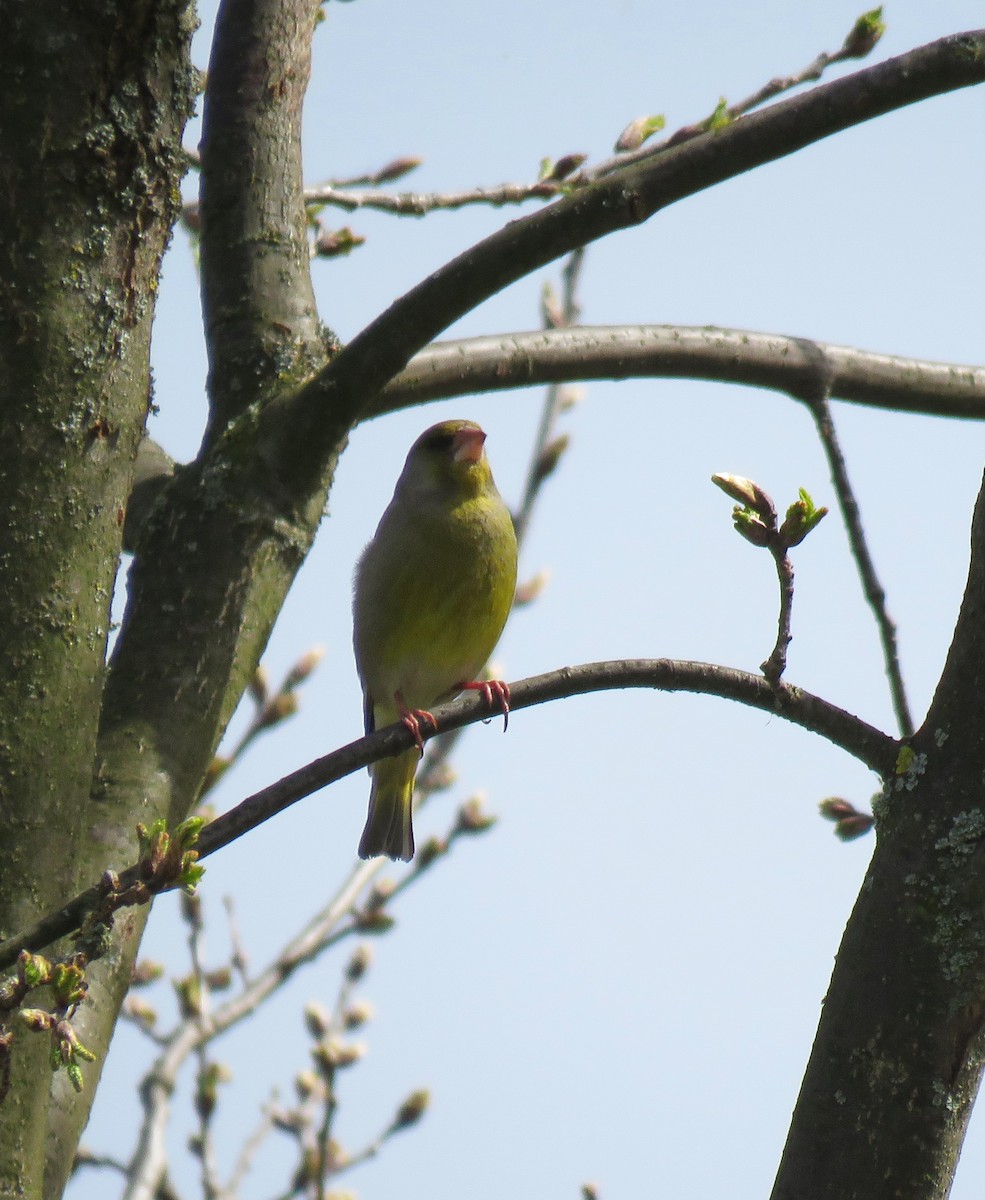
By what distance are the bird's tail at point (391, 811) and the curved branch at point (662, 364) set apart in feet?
6.41

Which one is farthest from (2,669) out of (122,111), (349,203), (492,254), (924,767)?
(349,203)

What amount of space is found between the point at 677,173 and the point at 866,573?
0.96 m

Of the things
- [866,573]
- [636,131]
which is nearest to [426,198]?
[636,131]

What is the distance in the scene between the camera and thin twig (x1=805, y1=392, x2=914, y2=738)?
2660 mm

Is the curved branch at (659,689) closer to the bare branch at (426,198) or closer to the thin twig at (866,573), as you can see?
the thin twig at (866,573)

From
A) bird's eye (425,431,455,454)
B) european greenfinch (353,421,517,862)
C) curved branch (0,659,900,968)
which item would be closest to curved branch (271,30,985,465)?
curved branch (0,659,900,968)

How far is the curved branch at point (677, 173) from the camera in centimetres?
238

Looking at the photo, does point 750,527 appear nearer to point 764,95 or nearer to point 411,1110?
Answer: point 764,95

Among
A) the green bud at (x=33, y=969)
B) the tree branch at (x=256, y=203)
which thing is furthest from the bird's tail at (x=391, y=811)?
the green bud at (x=33, y=969)

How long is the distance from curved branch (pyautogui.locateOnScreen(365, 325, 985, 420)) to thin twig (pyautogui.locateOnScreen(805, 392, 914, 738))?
0.77ft

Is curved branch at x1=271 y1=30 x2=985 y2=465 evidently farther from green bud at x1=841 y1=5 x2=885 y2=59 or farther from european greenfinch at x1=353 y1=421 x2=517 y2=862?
european greenfinch at x1=353 y1=421 x2=517 y2=862

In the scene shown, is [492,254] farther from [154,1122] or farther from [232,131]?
[154,1122]

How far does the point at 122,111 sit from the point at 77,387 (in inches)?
16.6

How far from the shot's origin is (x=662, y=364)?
3.53m
